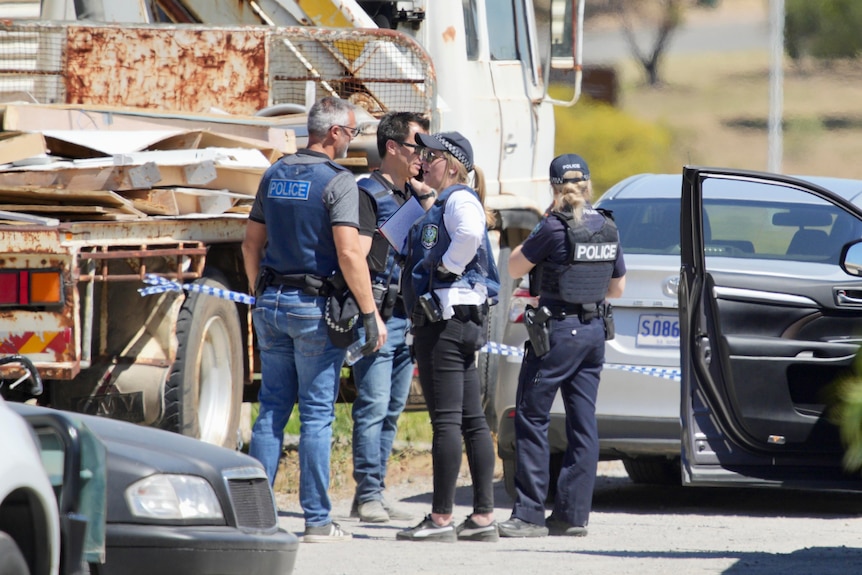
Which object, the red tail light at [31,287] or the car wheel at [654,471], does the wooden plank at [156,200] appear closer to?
the red tail light at [31,287]

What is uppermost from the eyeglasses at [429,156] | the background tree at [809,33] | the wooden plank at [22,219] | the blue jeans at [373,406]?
the background tree at [809,33]

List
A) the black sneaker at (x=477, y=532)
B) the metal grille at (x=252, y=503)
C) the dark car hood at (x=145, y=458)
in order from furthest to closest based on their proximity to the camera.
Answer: the black sneaker at (x=477, y=532)
the metal grille at (x=252, y=503)
the dark car hood at (x=145, y=458)

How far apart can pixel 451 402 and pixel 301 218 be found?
0.99 metres

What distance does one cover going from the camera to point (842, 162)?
28391mm

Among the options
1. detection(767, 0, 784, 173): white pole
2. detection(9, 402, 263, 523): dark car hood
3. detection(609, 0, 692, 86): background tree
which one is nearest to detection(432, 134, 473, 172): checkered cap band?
detection(9, 402, 263, 523): dark car hood

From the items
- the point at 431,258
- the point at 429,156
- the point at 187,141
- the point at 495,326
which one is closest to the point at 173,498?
the point at 431,258

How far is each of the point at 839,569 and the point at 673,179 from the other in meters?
3.20

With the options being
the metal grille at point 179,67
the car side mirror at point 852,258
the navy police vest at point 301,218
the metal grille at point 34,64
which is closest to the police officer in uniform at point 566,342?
the navy police vest at point 301,218

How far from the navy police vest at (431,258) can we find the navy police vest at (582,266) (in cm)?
30

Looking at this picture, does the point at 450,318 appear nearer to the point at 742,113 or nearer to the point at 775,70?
the point at 775,70

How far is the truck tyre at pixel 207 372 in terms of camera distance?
658 cm

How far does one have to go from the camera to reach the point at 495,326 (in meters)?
9.07

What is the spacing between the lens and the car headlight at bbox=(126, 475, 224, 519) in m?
3.80

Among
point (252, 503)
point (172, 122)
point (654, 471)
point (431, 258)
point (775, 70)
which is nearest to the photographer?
point (252, 503)
